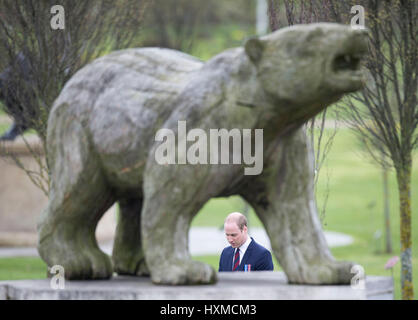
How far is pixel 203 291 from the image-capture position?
4.39 meters

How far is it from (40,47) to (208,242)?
9.24 meters

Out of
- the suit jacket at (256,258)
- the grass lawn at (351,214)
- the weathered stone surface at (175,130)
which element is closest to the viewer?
the weathered stone surface at (175,130)

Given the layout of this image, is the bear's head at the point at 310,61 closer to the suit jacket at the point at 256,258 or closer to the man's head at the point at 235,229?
the man's head at the point at 235,229

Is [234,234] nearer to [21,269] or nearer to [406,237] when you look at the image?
[406,237]

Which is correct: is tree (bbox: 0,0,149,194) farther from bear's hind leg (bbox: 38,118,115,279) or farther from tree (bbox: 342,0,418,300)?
bear's hind leg (bbox: 38,118,115,279)

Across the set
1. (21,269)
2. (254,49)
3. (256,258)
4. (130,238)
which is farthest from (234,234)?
(21,269)

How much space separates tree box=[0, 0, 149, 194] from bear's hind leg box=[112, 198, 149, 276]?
298cm

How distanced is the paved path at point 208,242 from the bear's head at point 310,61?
9.96 meters

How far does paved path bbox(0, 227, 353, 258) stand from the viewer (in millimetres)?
14359

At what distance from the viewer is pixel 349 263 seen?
468 centimetres

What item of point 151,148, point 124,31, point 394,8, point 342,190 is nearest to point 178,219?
point 151,148

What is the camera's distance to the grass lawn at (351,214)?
13367 mm

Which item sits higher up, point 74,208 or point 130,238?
point 74,208

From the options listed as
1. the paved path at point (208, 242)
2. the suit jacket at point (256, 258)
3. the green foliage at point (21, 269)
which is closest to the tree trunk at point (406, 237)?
the suit jacket at point (256, 258)
